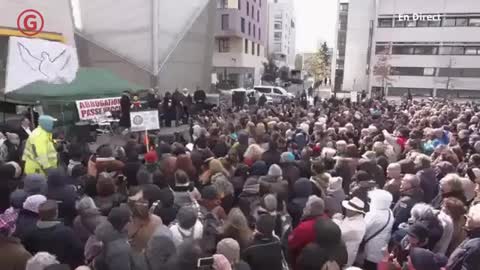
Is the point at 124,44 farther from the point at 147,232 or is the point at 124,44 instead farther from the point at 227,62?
the point at 227,62

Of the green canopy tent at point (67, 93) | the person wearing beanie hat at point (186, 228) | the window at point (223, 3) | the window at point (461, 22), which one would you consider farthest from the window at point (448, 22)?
the person wearing beanie hat at point (186, 228)

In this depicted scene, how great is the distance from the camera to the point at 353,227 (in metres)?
4.77

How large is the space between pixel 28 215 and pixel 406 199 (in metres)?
4.02

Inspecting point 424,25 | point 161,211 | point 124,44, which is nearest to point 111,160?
point 161,211

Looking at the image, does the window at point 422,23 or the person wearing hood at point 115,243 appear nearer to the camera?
the person wearing hood at point 115,243

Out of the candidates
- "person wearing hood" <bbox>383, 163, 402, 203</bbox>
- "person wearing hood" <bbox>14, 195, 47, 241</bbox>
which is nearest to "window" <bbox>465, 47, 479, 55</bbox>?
"person wearing hood" <bbox>383, 163, 402, 203</bbox>

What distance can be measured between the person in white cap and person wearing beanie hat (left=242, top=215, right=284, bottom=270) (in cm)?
91

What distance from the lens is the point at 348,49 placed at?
55219mm

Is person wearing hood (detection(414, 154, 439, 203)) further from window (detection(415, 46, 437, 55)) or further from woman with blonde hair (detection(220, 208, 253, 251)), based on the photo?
window (detection(415, 46, 437, 55))

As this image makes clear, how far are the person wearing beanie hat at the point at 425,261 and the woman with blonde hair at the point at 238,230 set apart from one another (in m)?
1.40

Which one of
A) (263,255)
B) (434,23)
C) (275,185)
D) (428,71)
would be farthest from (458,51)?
(263,255)

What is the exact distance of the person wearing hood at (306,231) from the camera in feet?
14.7

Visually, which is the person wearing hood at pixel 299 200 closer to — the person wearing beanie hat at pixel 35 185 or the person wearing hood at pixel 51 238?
the person wearing hood at pixel 51 238

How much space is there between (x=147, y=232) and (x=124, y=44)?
20.7 meters
